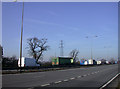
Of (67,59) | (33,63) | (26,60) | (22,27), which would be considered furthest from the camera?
(67,59)

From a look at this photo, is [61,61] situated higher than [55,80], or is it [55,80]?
[55,80]

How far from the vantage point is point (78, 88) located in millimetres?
9867

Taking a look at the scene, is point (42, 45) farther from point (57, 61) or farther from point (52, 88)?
point (52, 88)

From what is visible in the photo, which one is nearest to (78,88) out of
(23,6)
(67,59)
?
(23,6)

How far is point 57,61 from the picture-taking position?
184 ft

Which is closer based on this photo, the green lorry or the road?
the road

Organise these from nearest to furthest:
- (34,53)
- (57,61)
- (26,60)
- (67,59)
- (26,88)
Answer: (26,88), (26,60), (57,61), (67,59), (34,53)

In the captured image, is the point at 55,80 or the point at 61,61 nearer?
the point at 55,80

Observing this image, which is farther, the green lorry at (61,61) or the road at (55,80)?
the green lorry at (61,61)

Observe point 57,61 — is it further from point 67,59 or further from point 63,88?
point 63,88

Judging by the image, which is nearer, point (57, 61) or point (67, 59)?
point (57, 61)

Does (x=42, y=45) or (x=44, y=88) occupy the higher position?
(x=42, y=45)

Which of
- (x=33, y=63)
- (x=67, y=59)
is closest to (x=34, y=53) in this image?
(x=67, y=59)

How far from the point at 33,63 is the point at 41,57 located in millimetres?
30865
